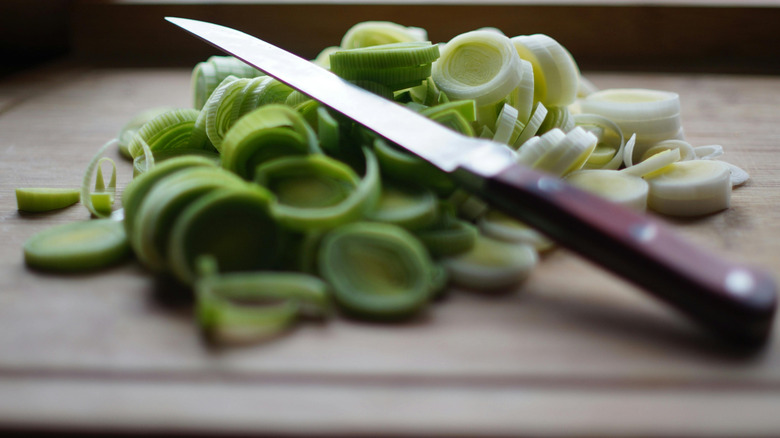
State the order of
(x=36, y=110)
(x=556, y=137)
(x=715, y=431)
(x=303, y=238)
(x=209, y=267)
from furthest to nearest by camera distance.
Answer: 1. (x=36, y=110)
2. (x=556, y=137)
3. (x=303, y=238)
4. (x=209, y=267)
5. (x=715, y=431)

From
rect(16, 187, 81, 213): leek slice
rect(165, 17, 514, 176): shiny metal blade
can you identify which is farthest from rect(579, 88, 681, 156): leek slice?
rect(16, 187, 81, 213): leek slice

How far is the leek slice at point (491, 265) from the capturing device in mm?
924

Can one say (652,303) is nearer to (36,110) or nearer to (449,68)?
(449,68)

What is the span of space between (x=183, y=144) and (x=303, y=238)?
555 millimetres

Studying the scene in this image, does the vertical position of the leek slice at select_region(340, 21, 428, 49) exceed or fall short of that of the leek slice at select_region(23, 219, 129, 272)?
it exceeds it

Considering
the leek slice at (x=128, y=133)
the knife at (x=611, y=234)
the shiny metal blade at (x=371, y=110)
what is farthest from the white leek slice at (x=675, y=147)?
the leek slice at (x=128, y=133)

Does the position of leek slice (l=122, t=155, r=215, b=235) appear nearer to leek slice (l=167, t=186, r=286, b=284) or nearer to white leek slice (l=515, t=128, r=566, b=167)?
leek slice (l=167, t=186, r=286, b=284)

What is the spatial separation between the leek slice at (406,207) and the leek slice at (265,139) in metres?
0.15

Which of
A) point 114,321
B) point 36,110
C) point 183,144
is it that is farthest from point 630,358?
point 36,110

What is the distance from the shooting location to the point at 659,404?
732 millimetres

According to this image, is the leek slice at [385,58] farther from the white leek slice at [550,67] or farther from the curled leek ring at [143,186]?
the curled leek ring at [143,186]

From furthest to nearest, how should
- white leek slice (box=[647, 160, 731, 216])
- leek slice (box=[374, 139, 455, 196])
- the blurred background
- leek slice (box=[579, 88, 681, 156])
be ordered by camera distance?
the blurred background
leek slice (box=[579, 88, 681, 156])
white leek slice (box=[647, 160, 731, 216])
leek slice (box=[374, 139, 455, 196])

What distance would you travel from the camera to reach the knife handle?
74 centimetres

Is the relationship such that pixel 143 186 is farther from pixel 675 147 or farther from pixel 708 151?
pixel 708 151
